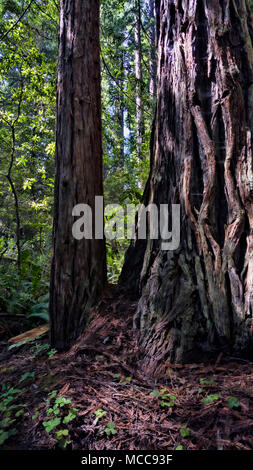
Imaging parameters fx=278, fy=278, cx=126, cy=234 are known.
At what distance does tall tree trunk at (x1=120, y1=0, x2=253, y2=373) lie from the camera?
5.92 feet

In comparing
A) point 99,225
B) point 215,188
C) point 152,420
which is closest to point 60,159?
point 99,225

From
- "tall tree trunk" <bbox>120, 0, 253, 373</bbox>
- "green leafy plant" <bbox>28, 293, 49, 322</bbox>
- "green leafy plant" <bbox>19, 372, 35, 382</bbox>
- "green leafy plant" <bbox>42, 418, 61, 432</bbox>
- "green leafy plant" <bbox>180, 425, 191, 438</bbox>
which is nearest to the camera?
"green leafy plant" <bbox>180, 425, 191, 438</bbox>

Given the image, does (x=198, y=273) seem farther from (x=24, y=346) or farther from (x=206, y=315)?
(x=24, y=346)

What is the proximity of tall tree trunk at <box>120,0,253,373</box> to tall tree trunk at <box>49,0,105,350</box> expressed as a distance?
72cm

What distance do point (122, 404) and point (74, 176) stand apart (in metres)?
1.88

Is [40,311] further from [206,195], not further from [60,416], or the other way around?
[206,195]

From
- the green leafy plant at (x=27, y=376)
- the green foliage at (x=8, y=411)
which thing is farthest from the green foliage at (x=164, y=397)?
the green leafy plant at (x=27, y=376)

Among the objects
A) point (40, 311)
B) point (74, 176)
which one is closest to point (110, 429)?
point (74, 176)

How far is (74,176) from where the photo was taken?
2592 millimetres

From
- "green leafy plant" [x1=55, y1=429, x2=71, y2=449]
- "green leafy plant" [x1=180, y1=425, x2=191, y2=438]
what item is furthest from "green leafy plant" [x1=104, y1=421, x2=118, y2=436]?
"green leafy plant" [x1=180, y1=425, x2=191, y2=438]

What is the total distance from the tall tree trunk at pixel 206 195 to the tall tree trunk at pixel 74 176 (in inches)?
28.3

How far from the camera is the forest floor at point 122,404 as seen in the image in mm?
1318

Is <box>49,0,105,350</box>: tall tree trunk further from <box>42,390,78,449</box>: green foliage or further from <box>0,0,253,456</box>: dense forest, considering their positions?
<box>42,390,78,449</box>: green foliage

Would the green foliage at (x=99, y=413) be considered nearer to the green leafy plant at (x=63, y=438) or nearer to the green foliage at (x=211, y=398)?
the green leafy plant at (x=63, y=438)
